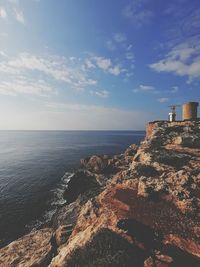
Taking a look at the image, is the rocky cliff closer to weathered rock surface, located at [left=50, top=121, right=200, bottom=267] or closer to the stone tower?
weathered rock surface, located at [left=50, top=121, right=200, bottom=267]

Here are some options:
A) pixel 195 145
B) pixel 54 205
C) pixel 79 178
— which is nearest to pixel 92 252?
pixel 195 145

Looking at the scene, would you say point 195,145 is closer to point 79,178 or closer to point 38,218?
point 38,218

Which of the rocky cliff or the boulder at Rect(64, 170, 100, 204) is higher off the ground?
the rocky cliff

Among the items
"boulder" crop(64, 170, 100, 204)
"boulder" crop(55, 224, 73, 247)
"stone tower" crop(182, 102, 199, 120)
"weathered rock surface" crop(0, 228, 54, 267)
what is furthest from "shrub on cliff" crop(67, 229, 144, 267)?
"boulder" crop(64, 170, 100, 204)

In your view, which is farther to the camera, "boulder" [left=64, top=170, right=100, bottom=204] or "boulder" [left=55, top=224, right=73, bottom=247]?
"boulder" [left=64, top=170, right=100, bottom=204]

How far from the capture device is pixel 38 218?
31.3 meters

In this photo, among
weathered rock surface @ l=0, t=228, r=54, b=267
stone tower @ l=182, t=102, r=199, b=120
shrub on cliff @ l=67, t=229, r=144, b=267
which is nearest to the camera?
shrub on cliff @ l=67, t=229, r=144, b=267

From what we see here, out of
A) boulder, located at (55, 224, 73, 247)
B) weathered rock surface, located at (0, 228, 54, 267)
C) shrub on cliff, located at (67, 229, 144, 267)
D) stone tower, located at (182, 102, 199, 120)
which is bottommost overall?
weathered rock surface, located at (0, 228, 54, 267)

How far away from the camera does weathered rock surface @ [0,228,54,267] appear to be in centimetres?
1233

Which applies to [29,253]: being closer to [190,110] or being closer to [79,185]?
[79,185]

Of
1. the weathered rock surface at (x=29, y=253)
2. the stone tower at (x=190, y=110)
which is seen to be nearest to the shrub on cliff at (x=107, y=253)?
the weathered rock surface at (x=29, y=253)

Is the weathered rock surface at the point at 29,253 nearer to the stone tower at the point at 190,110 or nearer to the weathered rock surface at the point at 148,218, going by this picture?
the weathered rock surface at the point at 148,218

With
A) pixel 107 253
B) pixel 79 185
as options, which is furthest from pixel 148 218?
pixel 79 185

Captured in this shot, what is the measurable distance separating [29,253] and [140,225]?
9.34m
